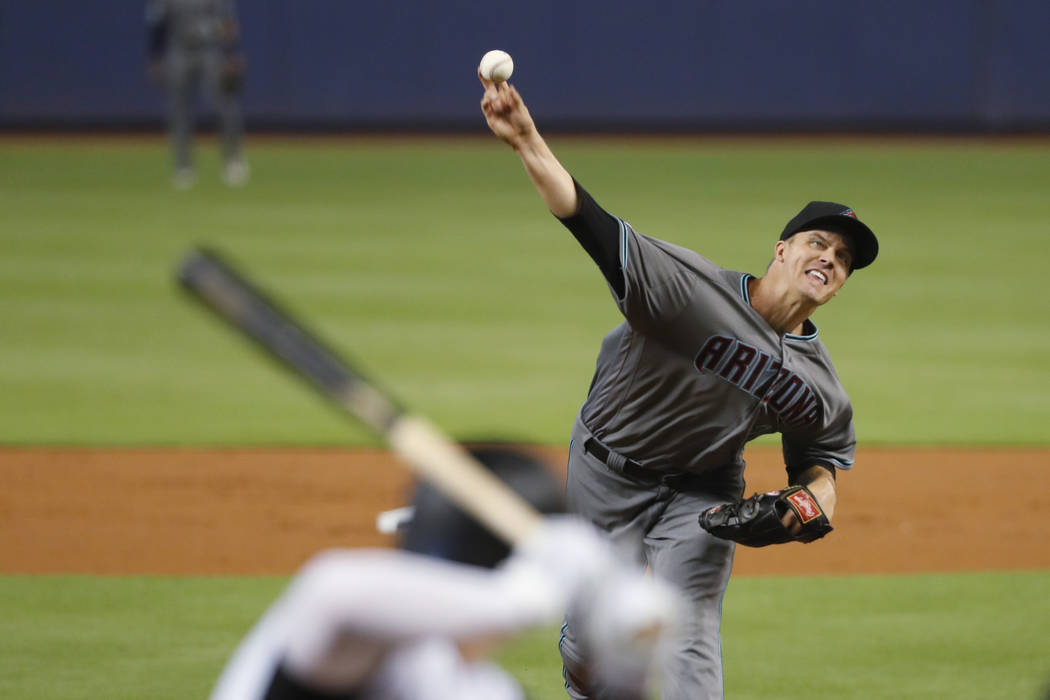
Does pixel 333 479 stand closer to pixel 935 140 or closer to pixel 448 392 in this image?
pixel 448 392

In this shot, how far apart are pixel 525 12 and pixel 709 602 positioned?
22.4 metres

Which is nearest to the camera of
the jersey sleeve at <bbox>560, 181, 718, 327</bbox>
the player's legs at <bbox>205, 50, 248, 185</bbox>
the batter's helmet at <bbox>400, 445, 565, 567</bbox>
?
the batter's helmet at <bbox>400, 445, 565, 567</bbox>

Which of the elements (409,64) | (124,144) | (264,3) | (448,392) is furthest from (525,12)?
(448,392)

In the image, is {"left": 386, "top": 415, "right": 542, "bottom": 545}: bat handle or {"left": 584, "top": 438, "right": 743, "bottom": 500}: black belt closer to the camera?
{"left": 386, "top": 415, "right": 542, "bottom": 545}: bat handle

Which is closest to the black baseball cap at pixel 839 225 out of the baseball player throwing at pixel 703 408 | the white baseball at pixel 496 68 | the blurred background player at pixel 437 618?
the baseball player throwing at pixel 703 408

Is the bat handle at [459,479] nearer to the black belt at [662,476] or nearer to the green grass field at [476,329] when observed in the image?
the black belt at [662,476]

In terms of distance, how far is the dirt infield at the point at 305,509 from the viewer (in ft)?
21.1

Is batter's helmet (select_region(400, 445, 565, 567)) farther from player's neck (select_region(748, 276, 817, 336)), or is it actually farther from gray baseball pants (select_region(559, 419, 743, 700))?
player's neck (select_region(748, 276, 817, 336))

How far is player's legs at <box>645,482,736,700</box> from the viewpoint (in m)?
3.99

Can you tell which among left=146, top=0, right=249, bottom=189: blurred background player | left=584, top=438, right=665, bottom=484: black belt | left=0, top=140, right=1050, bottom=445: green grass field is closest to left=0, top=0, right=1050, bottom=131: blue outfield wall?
left=0, top=140, right=1050, bottom=445: green grass field

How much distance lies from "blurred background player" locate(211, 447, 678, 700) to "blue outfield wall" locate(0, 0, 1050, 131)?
23.8 metres

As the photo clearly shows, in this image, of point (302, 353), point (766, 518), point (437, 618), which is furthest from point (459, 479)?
point (766, 518)

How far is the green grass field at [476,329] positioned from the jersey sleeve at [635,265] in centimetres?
151

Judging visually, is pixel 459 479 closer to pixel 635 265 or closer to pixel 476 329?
pixel 635 265
